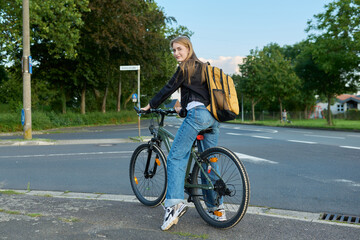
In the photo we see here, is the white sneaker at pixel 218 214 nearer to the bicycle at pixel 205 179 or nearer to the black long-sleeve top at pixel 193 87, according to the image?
the bicycle at pixel 205 179

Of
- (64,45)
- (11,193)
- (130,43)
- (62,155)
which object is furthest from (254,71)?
(11,193)

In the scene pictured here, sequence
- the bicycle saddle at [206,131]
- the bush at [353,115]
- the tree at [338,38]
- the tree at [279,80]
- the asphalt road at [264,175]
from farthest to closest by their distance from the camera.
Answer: the bush at [353,115]
the tree at [279,80]
the tree at [338,38]
the asphalt road at [264,175]
the bicycle saddle at [206,131]

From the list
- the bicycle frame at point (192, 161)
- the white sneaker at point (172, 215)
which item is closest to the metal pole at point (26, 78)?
the bicycle frame at point (192, 161)

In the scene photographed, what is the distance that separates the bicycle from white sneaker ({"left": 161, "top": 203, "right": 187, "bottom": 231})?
24 centimetres

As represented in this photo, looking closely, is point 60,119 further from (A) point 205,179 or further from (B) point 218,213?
(B) point 218,213

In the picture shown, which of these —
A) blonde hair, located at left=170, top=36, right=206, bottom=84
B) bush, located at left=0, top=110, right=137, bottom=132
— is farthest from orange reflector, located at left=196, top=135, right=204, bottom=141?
bush, located at left=0, top=110, right=137, bottom=132

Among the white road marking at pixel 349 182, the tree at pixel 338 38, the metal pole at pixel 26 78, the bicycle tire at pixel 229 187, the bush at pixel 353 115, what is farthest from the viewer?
the bush at pixel 353 115

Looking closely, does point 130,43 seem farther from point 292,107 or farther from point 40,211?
point 292,107

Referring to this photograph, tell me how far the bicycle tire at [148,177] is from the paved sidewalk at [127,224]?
5.0 inches

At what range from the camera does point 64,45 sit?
21391mm

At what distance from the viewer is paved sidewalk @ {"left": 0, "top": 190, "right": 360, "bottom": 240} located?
3385 mm

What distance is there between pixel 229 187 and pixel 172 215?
61 cm

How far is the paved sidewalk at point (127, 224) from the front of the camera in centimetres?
338

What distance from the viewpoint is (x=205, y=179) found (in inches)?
148
